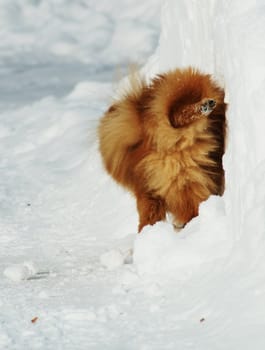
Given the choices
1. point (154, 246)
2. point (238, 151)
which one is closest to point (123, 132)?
point (154, 246)

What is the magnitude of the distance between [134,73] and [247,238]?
44.3 inches

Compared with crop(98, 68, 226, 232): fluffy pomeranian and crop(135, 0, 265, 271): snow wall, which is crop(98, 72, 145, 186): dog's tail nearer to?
crop(98, 68, 226, 232): fluffy pomeranian

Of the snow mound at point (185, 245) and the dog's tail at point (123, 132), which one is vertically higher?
the dog's tail at point (123, 132)

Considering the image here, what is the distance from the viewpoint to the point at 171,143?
2711 mm

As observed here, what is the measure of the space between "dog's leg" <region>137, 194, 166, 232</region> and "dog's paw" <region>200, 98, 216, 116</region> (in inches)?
19.3

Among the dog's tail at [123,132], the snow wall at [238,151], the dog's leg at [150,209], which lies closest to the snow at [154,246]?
the snow wall at [238,151]

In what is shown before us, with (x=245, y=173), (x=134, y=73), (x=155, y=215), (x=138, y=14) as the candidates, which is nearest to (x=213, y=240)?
(x=245, y=173)

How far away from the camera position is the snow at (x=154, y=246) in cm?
209

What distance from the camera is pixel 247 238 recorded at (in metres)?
2.19

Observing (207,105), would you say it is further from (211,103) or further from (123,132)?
(123,132)

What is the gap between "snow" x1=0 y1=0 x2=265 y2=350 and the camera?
209cm

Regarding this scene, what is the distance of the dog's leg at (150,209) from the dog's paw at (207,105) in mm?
489

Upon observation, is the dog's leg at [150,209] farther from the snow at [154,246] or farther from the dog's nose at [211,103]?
the dog's nose at [211,103]

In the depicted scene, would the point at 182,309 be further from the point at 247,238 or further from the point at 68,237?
the point at 68,237
